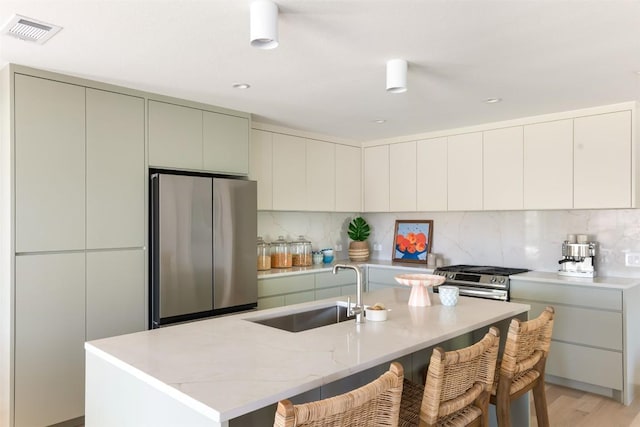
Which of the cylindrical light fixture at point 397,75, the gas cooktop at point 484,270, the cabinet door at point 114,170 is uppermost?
the cylindrical light fixture at point 397,75

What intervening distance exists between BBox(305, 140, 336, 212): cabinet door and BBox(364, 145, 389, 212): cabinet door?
519 mm

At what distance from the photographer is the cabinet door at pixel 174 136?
3422 millimetres

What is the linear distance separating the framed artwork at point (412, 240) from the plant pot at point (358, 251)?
36 cm

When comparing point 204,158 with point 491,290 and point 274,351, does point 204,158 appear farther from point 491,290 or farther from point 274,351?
point 491,290

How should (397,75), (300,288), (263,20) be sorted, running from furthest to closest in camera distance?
1. (300,288)
2. (397,75)
3. (263,20)

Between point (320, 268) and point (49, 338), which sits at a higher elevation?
point (320, 268)

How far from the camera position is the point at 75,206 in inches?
120

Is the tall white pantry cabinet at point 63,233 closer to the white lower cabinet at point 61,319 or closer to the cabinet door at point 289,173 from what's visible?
the white lower cabinet at point 61,319

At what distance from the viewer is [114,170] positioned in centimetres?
322

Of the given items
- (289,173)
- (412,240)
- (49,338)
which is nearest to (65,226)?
(49,338)

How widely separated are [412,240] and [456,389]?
3684 mm

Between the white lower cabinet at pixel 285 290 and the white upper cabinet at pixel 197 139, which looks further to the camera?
the white lower cabinet at pixel 285 290

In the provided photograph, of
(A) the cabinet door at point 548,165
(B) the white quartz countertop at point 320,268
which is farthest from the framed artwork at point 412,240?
(A) the cabinet door at point 548,165

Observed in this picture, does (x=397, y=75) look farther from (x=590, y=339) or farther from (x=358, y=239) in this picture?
(x=358, y=239)
